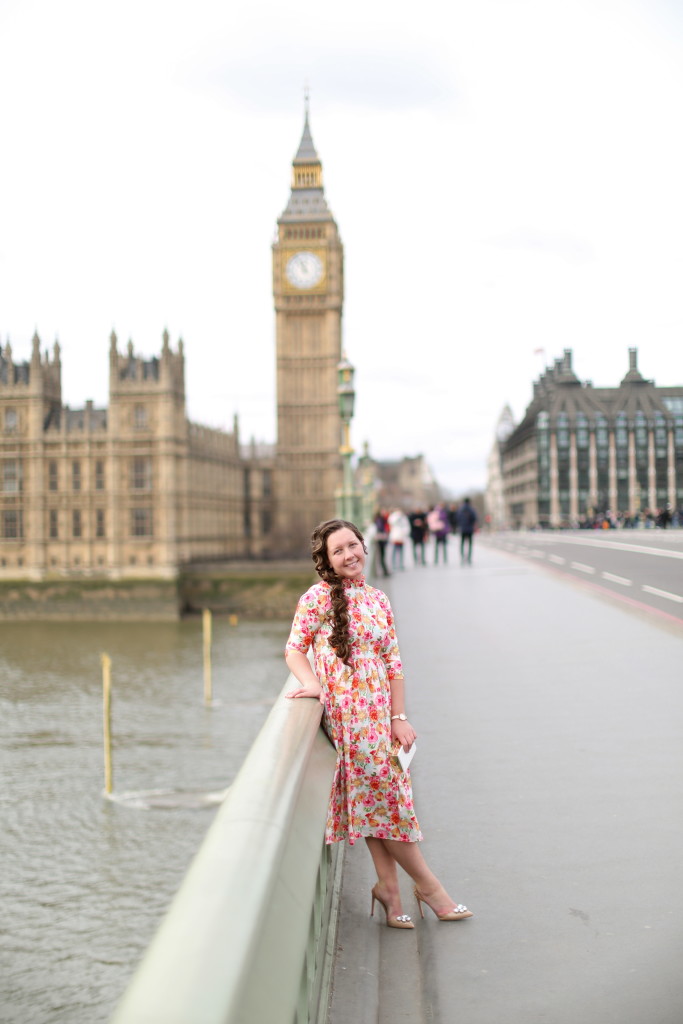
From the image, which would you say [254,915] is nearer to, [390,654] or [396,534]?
[390,654]

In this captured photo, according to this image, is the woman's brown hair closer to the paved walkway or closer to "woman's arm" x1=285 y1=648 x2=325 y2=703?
"woman's arm" x1=285 y1=648 x2=325 y2=703

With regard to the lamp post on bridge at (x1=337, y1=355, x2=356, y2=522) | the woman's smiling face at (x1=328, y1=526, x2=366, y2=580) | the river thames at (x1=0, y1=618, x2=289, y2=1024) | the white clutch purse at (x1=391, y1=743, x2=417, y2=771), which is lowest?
the river thames at (x1=0, y1=618, x2=289, y2=1024)

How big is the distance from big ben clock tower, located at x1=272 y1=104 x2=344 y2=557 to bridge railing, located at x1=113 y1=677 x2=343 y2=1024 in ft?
318

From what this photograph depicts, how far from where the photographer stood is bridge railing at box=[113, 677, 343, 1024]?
61.2 inches

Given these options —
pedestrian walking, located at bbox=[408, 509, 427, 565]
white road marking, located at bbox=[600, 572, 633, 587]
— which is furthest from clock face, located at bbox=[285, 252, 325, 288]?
white road marking, located at bbox=[600, 572, 633, 587]

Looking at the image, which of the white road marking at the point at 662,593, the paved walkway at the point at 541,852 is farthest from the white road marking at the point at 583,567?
the paved walkway at the point at 541,852

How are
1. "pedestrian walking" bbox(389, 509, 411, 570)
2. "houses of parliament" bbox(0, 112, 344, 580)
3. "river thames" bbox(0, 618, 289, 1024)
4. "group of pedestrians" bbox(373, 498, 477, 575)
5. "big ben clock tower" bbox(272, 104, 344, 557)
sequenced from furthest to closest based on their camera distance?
"big ben clock tower" bbox(272, 104, 344, 557) → "houses of parliament" bbox(0, 112, 344, 580) → "pedestrian walking" bbox(389, 509, 411, 570) → "group of pedestrians" bbox(373, 498, 477, 575) → "river thames" bbox(0, 618, 289, 1024)

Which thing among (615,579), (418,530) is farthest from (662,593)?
(418,530)

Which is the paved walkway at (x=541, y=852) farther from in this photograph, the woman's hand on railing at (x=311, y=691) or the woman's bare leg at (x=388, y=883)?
the woman's hand on railing at (x=311, y=691)

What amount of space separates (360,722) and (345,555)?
0.65 m

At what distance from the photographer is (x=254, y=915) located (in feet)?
6.06

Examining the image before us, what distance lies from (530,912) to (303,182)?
113297mm

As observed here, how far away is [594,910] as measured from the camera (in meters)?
3.59

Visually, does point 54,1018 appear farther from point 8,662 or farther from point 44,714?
point 8,662
